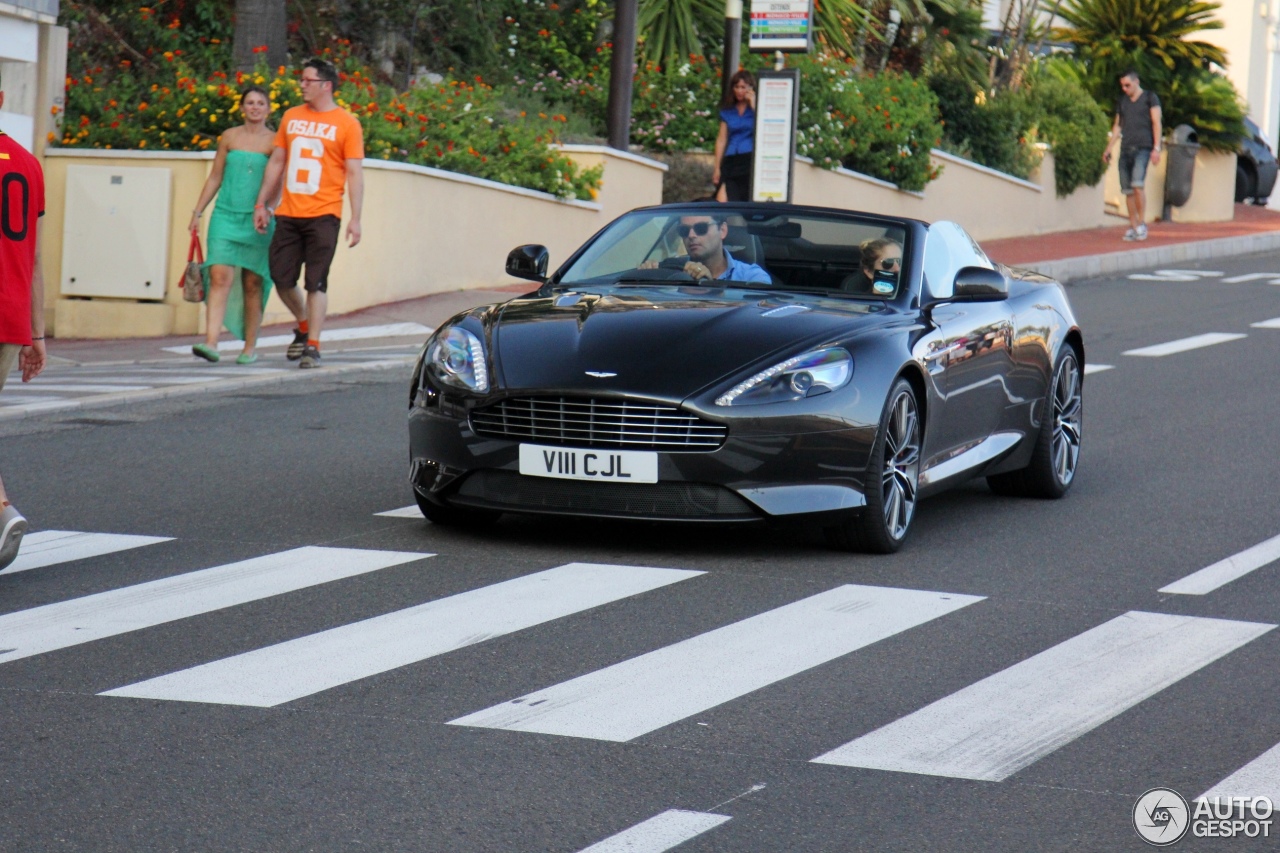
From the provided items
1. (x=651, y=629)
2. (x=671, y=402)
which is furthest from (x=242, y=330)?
(x=651, y=629)

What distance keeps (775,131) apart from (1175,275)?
6998 millimetres

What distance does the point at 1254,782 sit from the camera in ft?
14.9

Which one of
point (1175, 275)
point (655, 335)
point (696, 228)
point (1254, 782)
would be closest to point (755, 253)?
point (696, 228)

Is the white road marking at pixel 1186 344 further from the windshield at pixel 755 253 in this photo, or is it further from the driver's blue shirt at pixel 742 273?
the driver's blue shirt at pixel 742 273

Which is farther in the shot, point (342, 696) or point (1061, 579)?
point (1061, 579)

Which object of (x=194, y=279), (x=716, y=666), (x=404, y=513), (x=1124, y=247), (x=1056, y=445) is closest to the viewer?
(x=716, y=666)

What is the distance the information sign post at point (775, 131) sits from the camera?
18.5 meters

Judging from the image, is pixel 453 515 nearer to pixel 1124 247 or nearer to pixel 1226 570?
pixel 1226 570

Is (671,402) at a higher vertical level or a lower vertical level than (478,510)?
higher

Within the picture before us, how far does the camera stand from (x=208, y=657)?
18.3 feet

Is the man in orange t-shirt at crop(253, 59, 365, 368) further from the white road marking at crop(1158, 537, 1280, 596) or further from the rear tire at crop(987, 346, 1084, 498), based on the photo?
the white road marking at crop(1158, 537, 1280, 596)

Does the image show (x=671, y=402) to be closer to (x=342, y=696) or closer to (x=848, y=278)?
(x=848, y=278)

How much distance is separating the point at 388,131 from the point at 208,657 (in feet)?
41.4

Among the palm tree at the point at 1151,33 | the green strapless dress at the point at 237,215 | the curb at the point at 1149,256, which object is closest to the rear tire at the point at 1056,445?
the green strapless dress at the point at 237,215
